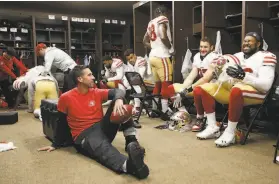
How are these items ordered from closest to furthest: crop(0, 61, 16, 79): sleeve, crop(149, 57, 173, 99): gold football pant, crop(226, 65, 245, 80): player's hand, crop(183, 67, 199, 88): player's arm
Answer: crop(226, 65, 245, 80): player's hand → crop(183, 67, 199, 88): player's arm → crop(149, 57, 173, 99): gold football pant → crop(0, 61, 16, 79): sleeve

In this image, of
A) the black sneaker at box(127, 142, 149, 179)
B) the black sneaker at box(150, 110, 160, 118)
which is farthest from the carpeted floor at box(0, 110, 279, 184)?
the black sneaker at box(150, 110, 160, 118)

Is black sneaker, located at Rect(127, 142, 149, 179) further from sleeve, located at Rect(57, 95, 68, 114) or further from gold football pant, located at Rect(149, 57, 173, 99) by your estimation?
gold football pant, located at Rect(149, 57, 173, 99)

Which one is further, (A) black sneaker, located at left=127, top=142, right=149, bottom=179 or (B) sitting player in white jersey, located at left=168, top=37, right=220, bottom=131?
(B) sitting player in white jersey, located at left=168, top=37, right=220, bottom=131

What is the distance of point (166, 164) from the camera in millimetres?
2193

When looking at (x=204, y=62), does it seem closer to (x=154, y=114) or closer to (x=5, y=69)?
(x=154, y=114)

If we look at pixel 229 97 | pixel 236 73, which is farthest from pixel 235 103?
pixel 236 73

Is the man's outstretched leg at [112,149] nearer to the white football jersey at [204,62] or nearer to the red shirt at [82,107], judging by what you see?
the red shirt at [82,107]

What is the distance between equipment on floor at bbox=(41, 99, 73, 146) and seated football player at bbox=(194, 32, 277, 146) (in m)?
1.37

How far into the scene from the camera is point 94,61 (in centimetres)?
858

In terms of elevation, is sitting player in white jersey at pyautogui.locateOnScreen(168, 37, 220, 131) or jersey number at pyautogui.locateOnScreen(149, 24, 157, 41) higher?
jersey number at pyautogui.locateOnScreen(149, 24, 157, 41)

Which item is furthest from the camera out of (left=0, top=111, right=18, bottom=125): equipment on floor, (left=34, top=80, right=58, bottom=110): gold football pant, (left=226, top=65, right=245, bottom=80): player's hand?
(left=34, top=80, right=58, bottom=110): gold football pant

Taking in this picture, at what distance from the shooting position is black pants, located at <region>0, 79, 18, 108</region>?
6130mm

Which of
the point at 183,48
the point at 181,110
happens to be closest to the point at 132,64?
the point at 183,48

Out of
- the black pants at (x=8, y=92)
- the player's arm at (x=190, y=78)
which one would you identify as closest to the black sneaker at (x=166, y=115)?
the player's arm at (x=190, y=78)
